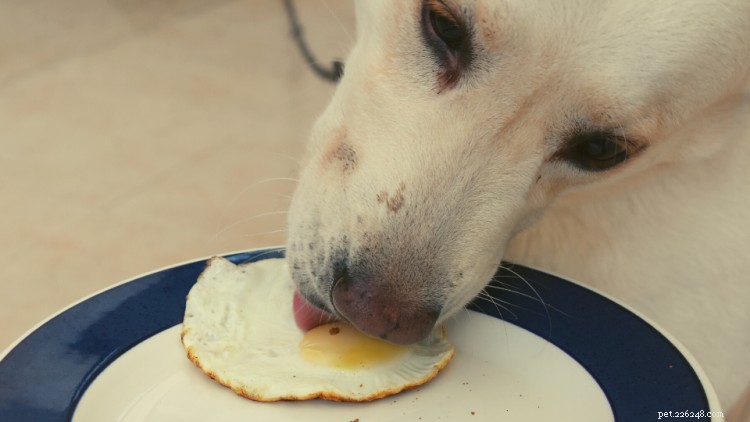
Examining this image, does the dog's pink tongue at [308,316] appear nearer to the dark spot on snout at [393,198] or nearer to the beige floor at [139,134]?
the dark spot on snout at [393,198]

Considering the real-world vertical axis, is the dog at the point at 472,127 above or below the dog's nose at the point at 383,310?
above

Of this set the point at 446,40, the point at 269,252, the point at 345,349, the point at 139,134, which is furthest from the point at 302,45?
the point at 345,349

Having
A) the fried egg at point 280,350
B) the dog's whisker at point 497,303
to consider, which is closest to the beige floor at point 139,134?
the fried egg at point 280,350

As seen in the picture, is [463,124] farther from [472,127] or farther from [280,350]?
[280,350]

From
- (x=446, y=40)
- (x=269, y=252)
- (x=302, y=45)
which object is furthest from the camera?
(x=302, y=45)

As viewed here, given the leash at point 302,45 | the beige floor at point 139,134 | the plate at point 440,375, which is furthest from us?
the leash at point 302,45

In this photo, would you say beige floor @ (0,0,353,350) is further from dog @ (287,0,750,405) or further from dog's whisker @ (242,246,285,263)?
dog @ (287,0,750,405)

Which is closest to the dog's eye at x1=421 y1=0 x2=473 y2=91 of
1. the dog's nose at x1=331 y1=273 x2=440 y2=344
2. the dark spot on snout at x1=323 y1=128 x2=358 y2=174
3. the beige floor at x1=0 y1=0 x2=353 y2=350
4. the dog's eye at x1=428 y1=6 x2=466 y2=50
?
the dog's eye at x1=428 y1=6 x2=466 y2=50
